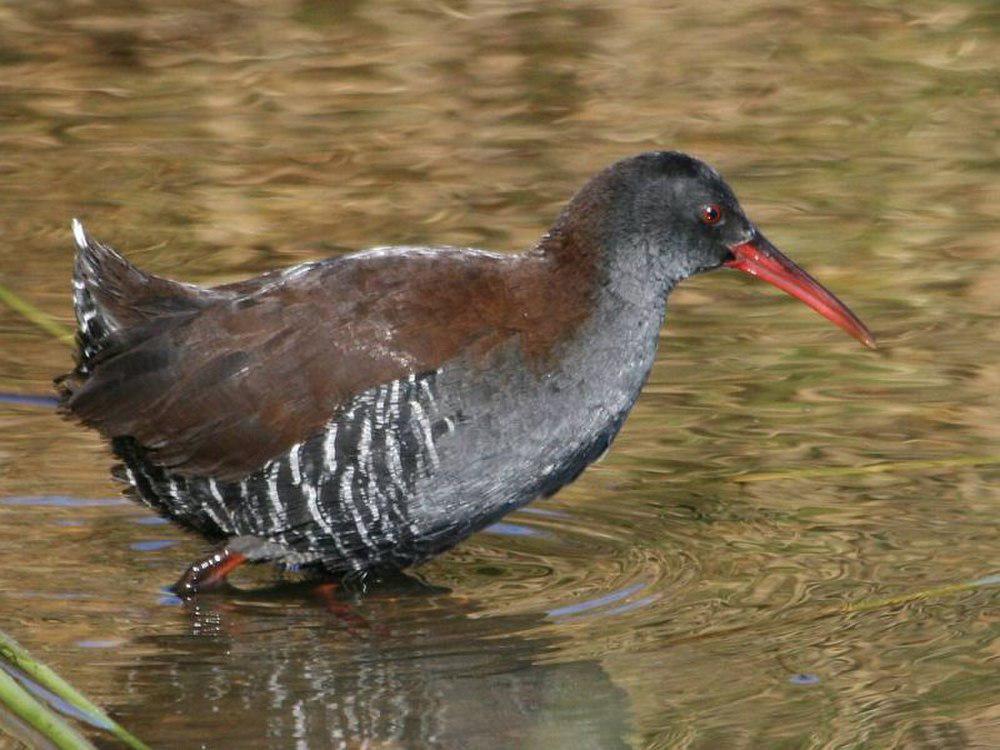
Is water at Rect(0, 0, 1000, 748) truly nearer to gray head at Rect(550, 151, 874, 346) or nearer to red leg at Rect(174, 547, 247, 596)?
red leg at Rect(174, 547, 247, 596)

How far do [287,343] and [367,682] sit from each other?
1.09 m

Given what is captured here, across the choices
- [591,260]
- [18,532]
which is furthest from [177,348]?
[591,260]

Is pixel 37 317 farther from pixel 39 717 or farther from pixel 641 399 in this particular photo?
pixel 39 717

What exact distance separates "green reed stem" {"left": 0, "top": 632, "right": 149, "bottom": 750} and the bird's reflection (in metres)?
1.02

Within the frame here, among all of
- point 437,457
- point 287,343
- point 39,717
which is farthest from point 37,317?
point 39,717

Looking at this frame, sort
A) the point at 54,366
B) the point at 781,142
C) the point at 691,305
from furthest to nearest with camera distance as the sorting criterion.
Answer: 1. the point at 781,142
2. the point at 691,305
3. the point at 54,366

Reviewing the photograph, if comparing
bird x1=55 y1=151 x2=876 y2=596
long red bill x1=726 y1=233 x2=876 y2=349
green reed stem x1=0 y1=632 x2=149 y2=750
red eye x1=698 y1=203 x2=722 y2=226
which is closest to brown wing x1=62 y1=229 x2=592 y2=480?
bird x1=55 y1=151 x2=876 y2=596

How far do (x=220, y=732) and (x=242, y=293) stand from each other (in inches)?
62.4

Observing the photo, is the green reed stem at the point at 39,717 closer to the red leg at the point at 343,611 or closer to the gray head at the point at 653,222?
the red leg at the point at 343,611

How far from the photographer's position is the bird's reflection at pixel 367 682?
213 inches

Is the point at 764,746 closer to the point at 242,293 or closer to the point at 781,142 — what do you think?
the point at 242,293

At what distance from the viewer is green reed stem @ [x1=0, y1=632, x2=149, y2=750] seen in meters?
4.17

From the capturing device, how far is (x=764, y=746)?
17.2ft

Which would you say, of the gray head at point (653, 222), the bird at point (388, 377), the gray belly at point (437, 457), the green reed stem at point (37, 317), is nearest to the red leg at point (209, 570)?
the bird at point (388, 377)
